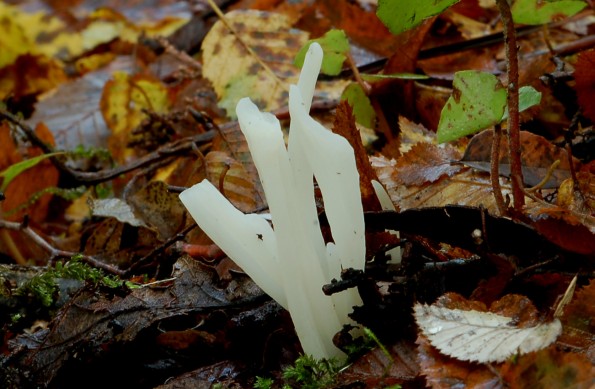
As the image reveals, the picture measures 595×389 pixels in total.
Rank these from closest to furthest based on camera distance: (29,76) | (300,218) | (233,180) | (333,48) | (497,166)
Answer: (300,218)
(497,166)
(333,48)
(233,180)
(29,76)

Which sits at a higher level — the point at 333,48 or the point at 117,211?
the point at 333,48

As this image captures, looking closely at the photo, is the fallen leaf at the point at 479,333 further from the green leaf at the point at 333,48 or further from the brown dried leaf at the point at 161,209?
the brown dried leaf at the point at 161,209

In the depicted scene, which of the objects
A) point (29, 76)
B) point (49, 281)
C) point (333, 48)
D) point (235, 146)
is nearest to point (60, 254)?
point (49, 281)

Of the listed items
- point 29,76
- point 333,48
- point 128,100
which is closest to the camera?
point 333,48

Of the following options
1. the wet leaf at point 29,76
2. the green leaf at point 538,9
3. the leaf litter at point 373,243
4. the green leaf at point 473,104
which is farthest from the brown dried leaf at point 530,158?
the wet leaf at point 29,76

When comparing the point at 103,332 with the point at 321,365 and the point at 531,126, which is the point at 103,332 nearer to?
the point at 321,365

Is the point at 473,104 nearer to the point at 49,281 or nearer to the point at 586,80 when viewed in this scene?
the point at 586,80

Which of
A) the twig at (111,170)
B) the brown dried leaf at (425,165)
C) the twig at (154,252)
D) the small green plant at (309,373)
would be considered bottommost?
the small green plant at (309,373)

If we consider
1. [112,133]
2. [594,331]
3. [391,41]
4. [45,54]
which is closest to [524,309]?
[594,331]
